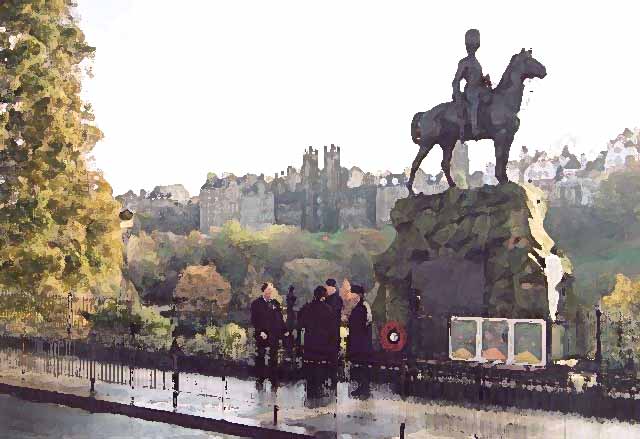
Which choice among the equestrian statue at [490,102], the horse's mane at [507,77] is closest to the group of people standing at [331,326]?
the equestrian statue at [490,102]

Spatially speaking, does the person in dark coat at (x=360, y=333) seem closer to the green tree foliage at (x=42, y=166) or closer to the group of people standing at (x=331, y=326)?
the group of people standing at (x=331, y=326)

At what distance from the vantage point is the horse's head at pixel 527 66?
18938 mm

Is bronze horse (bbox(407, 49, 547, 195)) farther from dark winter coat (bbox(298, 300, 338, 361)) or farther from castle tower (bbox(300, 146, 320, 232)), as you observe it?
castle tower (bbox(300, 146, 320, 232))

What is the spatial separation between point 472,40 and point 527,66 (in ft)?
4.51

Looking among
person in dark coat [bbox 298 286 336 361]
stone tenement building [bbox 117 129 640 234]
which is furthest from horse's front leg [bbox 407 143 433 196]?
stone tenement building [bbox 117 129 640 234]

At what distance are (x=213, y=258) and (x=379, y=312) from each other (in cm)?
7552

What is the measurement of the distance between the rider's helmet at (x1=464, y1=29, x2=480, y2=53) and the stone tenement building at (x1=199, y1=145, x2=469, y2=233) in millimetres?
113263

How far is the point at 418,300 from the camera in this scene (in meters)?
18.3

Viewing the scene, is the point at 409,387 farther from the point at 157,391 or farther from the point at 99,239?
the point at 99,239

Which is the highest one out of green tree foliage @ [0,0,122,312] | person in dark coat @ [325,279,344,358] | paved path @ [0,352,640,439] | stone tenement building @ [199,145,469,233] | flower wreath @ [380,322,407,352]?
stone tenement building @ [199,145,469,233]

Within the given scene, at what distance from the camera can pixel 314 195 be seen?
14488 centimetres

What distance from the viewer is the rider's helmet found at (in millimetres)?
19328

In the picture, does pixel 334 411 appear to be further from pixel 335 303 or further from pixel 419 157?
pixel 419 157

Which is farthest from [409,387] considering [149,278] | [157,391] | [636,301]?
[149,278]
